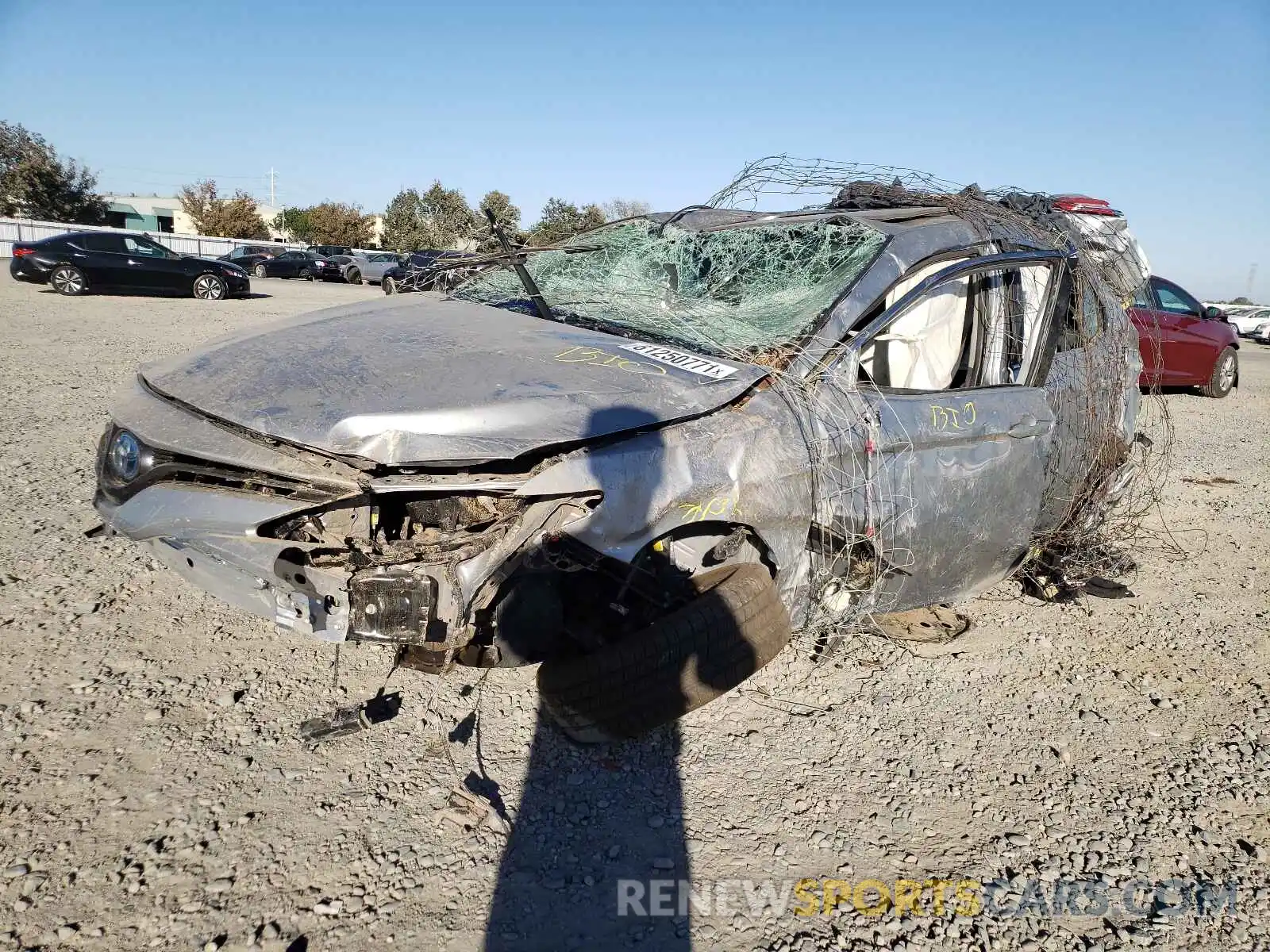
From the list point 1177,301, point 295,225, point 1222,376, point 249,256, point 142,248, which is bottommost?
point 1222,376

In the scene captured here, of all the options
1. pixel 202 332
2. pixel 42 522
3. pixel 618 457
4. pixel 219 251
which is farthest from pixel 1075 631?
pixel 219 251

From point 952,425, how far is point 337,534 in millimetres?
2232

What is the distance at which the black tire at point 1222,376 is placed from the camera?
11.8 meters

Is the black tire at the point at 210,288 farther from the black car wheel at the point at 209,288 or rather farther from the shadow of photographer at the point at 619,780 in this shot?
the shadow of photographer at the point at 619,780

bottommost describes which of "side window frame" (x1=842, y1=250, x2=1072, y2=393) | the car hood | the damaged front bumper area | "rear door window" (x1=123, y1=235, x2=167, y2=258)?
the damaged front bumper area

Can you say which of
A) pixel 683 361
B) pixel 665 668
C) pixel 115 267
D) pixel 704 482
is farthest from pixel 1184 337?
pixel 115 267

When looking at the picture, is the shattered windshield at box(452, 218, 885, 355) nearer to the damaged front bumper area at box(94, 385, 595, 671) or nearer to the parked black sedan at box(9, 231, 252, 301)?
the damaged front bumper area at box(94, 385, 595, 671)

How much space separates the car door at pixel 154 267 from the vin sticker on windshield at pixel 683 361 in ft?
54.7

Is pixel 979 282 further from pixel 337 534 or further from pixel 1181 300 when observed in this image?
pixel 1181 300

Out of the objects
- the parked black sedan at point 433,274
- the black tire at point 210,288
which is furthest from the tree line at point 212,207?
the parked black sedan at point 433,274

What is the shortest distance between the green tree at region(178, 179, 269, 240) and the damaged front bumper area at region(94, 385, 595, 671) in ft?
182

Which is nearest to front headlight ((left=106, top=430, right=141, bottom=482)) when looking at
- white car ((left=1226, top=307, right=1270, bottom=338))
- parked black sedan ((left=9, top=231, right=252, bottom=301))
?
parked black sedan ((left=9, top=231, right=252, bottom=301))

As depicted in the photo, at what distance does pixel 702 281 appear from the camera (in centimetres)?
364

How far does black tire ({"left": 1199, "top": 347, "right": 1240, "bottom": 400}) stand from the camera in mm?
11758
